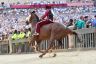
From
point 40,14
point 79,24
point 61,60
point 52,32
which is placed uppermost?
point 40,14

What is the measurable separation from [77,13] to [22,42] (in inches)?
1019

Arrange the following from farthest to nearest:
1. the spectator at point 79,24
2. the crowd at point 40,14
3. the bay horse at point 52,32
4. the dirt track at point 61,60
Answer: the crowd at point 40,14 < the spectator at point 79,24 < the bay horse at point 52,32 < the dirt track at point 61,60

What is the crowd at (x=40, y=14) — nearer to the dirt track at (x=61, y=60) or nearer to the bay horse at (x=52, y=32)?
the bay horse at (x=52, y=32)

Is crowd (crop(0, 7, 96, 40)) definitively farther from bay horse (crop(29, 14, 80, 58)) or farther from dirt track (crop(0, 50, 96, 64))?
dirt track (crop(0, 50, 96, 64))

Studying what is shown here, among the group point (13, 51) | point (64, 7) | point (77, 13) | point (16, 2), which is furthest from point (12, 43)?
point (16, 2)

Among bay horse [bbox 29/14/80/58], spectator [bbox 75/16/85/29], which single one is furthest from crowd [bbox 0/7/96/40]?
bay horse [bbox 29/14/80/58]

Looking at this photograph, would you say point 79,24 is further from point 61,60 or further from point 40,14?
point 40,14

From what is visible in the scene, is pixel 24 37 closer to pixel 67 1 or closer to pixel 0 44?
pixel 0 44

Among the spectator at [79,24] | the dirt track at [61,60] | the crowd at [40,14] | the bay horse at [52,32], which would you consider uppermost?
the crowd at [40,14]

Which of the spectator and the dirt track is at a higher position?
the spectator

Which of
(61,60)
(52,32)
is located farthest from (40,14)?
(61,60)

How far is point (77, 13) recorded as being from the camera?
46.8 m

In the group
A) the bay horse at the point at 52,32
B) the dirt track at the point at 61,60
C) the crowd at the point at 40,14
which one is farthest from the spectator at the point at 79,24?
the crowd at the point at 40,14

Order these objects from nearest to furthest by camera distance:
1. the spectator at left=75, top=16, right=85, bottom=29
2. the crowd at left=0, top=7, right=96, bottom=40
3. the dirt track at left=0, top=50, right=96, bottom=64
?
1. the dirt track at left=0, top=50, right=96, bottom=64
2. the spectator at left=75, top=16, right=85, bottom=29
3. the crowd at left=0, top=7, right=96, bottom=40
